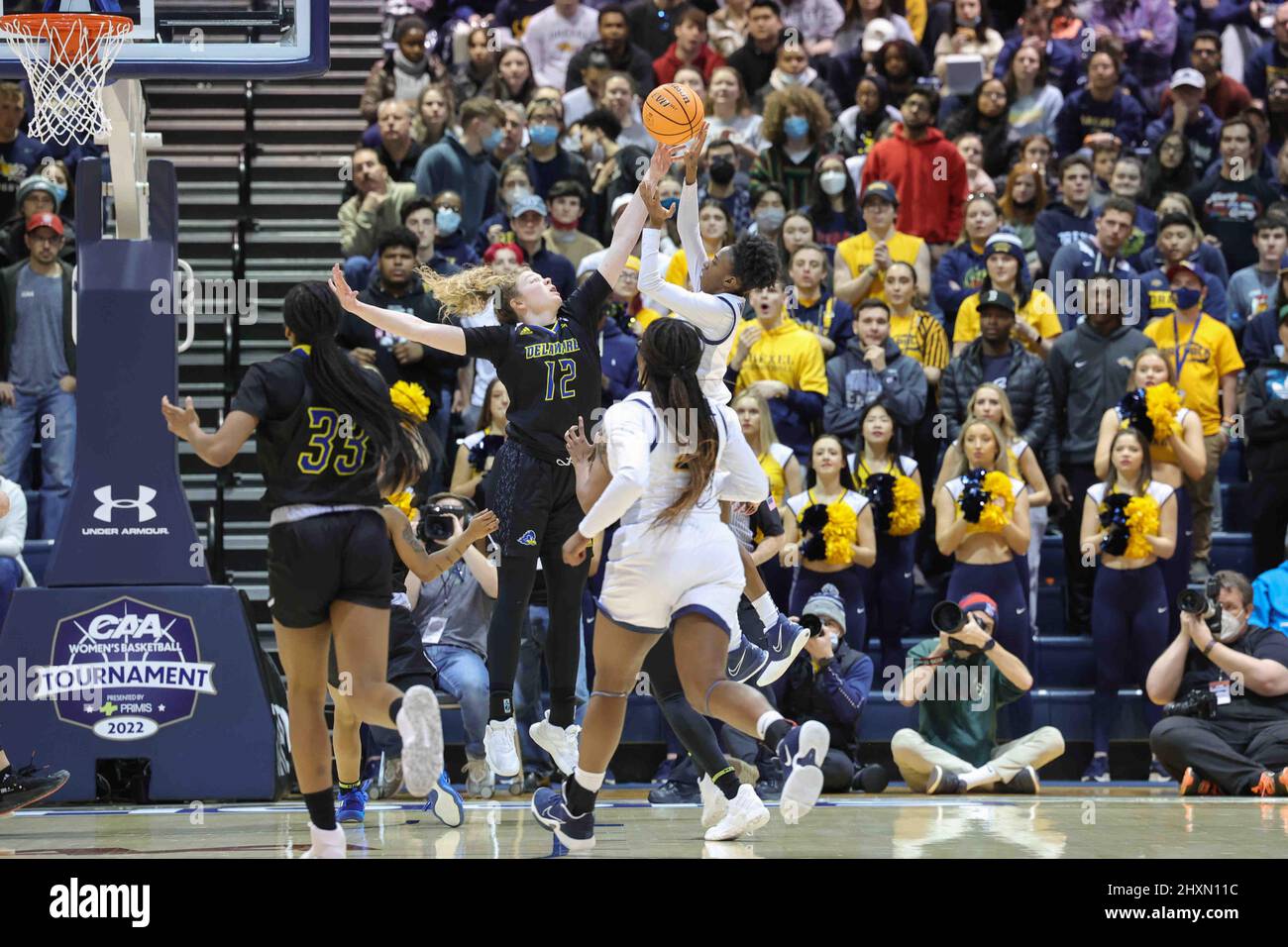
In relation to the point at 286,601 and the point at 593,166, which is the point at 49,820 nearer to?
the point at 286,601

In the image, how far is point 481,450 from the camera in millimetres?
11820

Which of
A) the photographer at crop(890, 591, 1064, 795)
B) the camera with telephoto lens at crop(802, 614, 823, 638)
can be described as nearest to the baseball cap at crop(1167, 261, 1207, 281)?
the photographer at crop(890, 591, 1064, 795)

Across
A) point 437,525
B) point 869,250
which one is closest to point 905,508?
point 869,250

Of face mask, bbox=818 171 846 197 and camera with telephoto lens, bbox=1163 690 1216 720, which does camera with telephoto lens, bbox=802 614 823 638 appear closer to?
camera with telephoto lens, bbox=1163 690 1216 720

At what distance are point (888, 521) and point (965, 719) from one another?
5.13 ft

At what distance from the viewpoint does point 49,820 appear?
926cm

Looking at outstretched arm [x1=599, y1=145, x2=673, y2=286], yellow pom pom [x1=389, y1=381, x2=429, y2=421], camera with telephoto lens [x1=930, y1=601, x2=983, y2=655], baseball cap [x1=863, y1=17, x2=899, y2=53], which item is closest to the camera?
outstretched arm [x1=599, y1=145, x2=673, y2=286]

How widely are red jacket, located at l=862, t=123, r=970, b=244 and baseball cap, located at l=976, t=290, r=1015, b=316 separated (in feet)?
5.36

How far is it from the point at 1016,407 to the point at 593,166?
4.13 metres

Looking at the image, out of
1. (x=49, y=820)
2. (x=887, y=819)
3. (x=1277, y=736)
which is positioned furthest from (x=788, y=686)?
(x=49, y=820)

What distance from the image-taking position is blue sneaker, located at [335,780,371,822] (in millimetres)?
8883

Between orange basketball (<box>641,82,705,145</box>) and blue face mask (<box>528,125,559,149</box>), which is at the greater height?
blue face mask (<box>528,125,559,149</box>)

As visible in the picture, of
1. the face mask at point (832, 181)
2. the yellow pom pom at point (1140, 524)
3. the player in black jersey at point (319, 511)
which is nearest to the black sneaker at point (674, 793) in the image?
the player in black jersey at point (319, 511)
